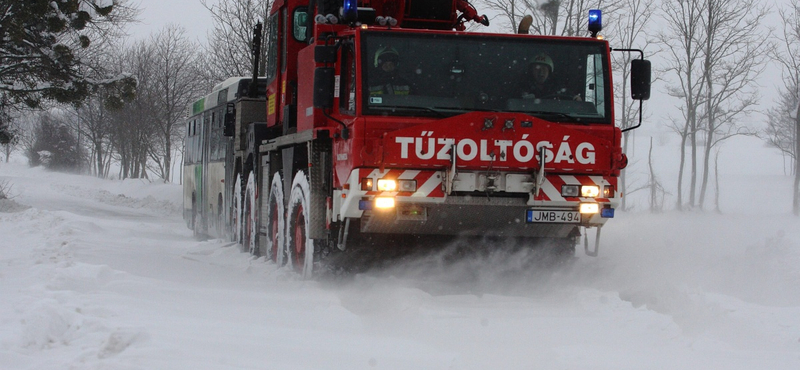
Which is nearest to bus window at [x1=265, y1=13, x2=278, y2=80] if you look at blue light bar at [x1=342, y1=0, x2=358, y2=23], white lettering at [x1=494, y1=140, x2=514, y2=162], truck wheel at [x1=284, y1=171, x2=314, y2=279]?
truck wheel at [x1=284, y1=171, x2=314, y2=279]

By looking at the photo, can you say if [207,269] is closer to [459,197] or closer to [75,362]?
[459,197]

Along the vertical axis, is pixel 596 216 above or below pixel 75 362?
above

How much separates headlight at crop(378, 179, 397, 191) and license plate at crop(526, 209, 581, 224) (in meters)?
1.19

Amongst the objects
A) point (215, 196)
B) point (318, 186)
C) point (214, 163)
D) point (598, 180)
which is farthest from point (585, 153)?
point (215, 196)

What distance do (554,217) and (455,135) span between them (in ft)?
3.88

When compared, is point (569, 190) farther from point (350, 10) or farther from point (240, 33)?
point (240, 33)

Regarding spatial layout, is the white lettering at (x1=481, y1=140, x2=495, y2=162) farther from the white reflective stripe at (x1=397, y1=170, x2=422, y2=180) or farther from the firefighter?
the firefighter

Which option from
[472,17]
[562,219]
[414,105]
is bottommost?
[562,219]

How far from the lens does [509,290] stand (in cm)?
795

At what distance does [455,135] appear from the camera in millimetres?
7062

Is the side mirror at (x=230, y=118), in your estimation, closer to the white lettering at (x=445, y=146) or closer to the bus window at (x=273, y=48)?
the bus window at (x=273, y=48)

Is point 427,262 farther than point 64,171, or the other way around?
point 64,171

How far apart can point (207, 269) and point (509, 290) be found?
142 inches

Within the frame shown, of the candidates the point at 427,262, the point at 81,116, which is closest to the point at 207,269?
the point at 427,262
